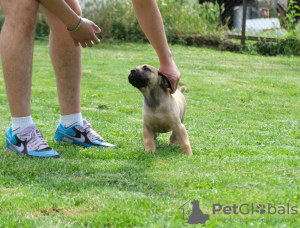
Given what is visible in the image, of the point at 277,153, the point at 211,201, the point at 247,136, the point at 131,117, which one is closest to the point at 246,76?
the point at 131,117

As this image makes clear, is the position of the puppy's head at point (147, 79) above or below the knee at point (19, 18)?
below

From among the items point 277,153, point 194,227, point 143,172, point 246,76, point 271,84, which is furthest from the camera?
point 246,76

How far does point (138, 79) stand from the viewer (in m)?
3.62

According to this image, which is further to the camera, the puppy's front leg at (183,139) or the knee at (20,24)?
the puppy's front leg at (183,139)

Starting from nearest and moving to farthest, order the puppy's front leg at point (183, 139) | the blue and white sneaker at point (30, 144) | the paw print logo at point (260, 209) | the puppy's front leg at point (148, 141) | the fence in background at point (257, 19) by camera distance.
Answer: the paw print logo at point (260, 209) → the blue and white sneaker at point (30, 144) → the puppy's front leg at point (183, 139) → the puppy's front leg at point (148, 141) → the fence in background at point (257, 19)

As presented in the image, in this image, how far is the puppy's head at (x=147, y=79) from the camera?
142 inches

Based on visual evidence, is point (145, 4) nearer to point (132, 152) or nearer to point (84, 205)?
point (132, 152)

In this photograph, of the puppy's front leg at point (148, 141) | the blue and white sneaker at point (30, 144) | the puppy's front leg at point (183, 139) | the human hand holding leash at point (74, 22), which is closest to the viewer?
the human hand holding leash at point (74, 22)

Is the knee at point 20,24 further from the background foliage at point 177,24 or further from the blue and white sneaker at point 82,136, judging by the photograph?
the background foliage at point 177,24

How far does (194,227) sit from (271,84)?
18.3 feet

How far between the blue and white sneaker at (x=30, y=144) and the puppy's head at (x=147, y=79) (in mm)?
766

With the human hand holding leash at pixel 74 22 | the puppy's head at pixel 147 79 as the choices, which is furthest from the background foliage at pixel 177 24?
the human hand holding leash at pixel 74 22

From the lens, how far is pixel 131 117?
16.8ft

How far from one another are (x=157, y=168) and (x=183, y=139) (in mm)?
565
